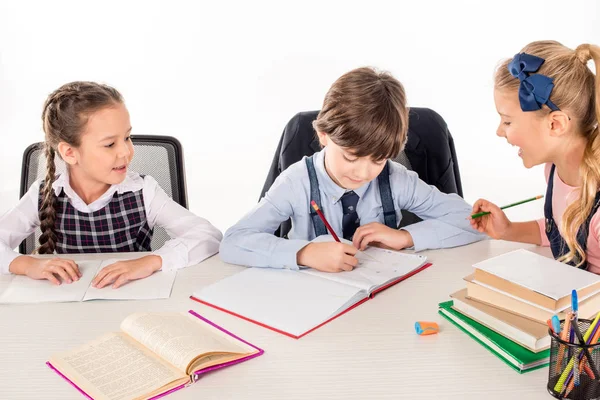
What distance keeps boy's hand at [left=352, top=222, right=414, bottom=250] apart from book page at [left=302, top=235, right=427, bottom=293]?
0.08 feet

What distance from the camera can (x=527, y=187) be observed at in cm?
387

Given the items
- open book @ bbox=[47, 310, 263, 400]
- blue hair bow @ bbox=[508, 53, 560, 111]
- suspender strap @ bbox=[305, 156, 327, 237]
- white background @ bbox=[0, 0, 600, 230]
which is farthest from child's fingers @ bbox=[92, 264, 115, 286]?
white background @ bbox=[0, 0, 600, 230]

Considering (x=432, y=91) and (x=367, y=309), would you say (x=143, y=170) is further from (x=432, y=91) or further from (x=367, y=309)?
(x=432, y=91)

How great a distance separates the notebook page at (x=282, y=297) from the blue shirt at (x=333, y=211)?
4.2 inches

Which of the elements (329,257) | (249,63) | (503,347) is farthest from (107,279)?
(249,63)

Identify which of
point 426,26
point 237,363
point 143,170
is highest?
point 426,26

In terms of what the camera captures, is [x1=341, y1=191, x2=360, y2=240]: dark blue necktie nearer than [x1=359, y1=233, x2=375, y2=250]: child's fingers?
No

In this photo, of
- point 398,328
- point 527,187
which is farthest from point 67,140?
point 527,187

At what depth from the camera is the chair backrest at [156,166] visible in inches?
76.7

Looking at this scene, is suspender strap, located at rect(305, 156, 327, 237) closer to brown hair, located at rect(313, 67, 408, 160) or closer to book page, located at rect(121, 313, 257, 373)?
brown hair, located at rect(313, 67, 408, 160)

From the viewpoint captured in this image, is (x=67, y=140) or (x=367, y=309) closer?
(x=367, y=309)

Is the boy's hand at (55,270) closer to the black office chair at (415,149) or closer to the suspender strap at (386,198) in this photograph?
the black office chair at (415,149)

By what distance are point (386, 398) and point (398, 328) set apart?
0.23 m

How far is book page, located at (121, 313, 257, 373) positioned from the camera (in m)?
1.15
